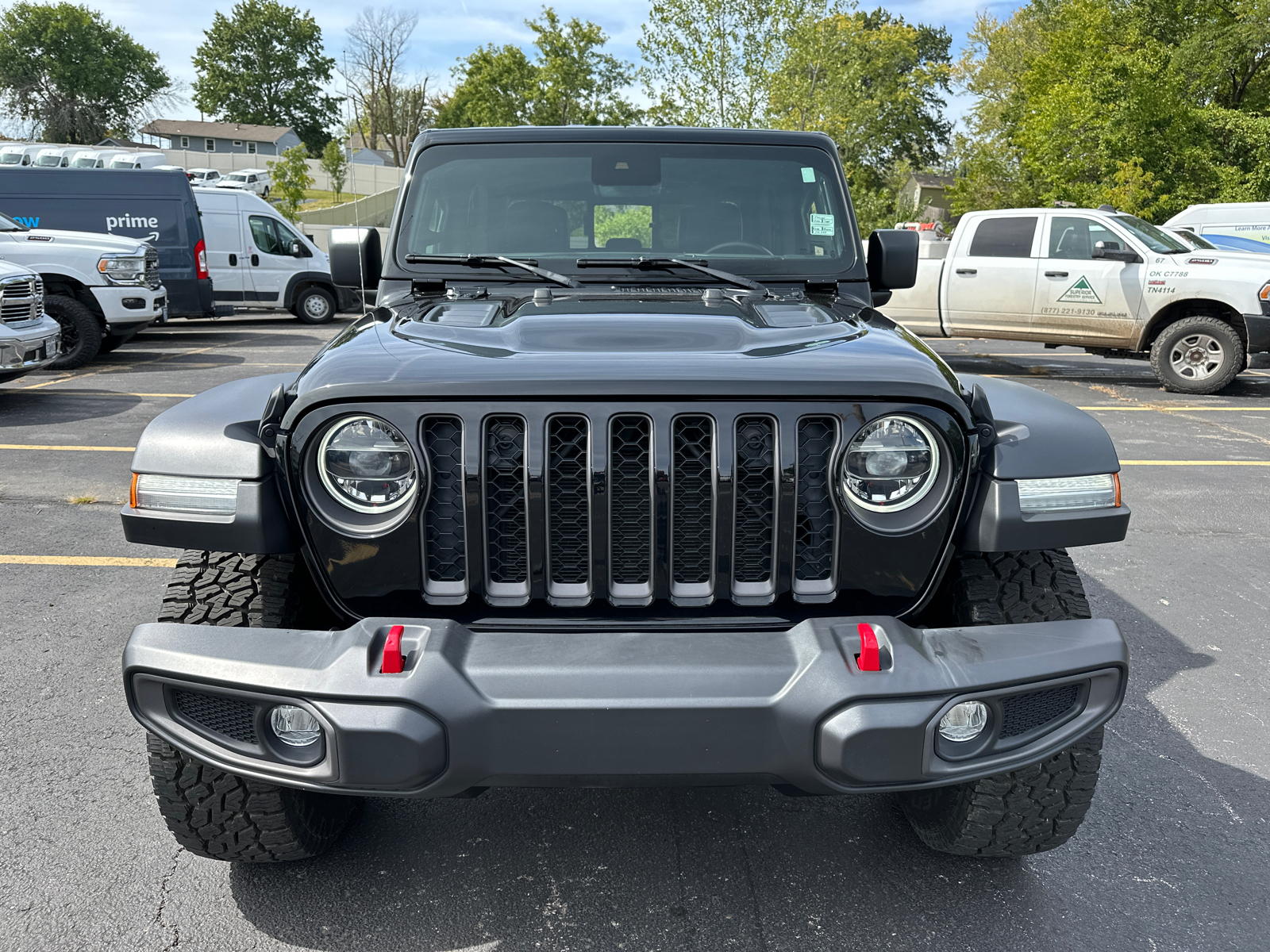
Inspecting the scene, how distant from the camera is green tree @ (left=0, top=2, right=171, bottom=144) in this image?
70.7 metres

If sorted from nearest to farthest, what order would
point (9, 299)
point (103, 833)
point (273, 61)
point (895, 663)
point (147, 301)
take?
point (895, 663) < point (103, 833) < point (9, 299) < point (147, 301) < point (273, 61)

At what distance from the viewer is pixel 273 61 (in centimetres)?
8356

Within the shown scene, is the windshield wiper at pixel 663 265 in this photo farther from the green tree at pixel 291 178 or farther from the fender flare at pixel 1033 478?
the green tree at pixel 291 178

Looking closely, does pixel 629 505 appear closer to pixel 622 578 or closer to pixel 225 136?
pixel 622 578

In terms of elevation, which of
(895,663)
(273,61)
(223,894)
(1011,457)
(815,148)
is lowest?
(223,894)

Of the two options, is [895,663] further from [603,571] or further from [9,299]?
[9,299]

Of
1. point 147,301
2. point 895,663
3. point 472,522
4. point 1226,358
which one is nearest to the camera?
point 895,663

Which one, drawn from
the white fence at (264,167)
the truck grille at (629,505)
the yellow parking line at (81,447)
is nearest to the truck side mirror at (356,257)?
the truck grille at (629,505)

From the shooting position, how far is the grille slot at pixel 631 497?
6.54 feet

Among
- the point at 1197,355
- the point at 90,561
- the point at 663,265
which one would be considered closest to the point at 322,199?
the point at 1197,355

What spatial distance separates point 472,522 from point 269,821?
88 centimetres

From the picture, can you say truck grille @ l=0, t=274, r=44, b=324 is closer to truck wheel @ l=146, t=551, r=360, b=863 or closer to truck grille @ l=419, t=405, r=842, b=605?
truck wheel @ l=146, t=551, r=360, b=863

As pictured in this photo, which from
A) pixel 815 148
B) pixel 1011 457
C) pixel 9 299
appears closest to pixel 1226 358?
pixel 815 148

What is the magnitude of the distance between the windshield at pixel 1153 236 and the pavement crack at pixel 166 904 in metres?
10.7
